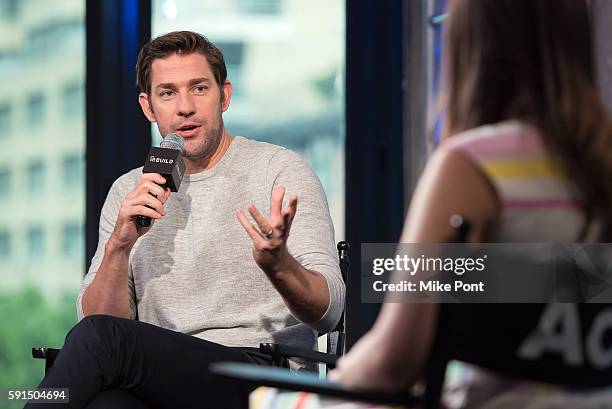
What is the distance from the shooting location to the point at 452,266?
1.18 metres

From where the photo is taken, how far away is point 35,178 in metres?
4.22

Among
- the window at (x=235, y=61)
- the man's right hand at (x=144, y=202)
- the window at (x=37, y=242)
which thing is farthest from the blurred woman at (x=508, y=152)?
the window at (x=37, y=242)

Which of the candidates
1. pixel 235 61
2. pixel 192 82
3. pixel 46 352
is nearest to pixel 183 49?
pixel 192 82

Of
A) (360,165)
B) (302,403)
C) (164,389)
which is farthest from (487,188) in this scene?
(360,165)

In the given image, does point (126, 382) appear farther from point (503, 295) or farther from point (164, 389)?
point (503, 295)

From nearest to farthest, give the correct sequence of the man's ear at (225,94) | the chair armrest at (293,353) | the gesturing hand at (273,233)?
the gesturing hand at (273,233) < the chair armrest at (293,353) < the man's ear at (225,94)

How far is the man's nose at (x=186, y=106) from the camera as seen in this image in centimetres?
269

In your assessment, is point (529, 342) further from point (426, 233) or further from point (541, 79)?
point (541, 79)

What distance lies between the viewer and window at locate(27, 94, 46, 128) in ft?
13.9

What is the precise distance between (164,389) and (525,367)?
1.12 m

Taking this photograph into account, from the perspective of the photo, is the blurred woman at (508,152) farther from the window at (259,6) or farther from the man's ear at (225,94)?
the window at (259,6)

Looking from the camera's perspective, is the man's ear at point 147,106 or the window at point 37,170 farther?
→ the window at point 37,170

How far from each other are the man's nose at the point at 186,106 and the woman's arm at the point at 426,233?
157 centimetres

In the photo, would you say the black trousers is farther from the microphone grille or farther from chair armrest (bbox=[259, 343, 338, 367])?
the microphone grille
